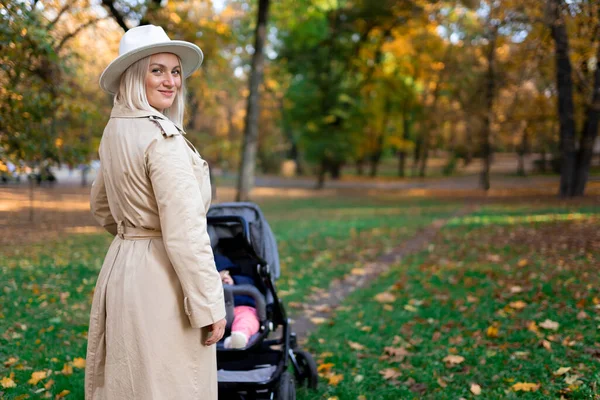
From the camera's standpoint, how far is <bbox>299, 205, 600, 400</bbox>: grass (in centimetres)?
420

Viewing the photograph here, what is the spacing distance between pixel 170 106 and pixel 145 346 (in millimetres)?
1111

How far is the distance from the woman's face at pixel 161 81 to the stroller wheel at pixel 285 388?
6.47ft

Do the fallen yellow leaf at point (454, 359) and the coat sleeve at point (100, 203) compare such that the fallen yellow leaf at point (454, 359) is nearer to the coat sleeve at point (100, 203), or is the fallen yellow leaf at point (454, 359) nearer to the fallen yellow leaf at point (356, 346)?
the fallen yellow leaf at point (356, 346)

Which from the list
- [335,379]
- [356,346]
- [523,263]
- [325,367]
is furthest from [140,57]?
[523,263]

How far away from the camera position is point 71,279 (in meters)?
7.82

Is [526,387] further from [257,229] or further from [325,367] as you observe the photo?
[257,229]

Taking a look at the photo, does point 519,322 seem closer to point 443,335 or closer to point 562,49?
point 443,335

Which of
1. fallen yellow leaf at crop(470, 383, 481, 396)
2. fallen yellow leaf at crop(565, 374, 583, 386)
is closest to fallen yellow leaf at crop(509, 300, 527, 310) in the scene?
fallen yellow leaf at crop(565, 374, 583, 386)

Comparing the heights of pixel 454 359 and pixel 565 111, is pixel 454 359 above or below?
below

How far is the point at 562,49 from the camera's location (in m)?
13.1

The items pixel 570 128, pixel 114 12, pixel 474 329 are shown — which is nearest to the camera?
pixel 474 329

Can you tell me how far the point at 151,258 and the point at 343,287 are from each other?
6138 mm

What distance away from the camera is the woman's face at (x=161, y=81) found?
2459 mm

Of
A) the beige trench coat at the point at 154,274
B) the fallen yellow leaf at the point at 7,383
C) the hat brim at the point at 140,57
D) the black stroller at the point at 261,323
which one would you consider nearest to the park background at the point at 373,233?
the fallen yellow leaf at the point at 7,383
